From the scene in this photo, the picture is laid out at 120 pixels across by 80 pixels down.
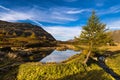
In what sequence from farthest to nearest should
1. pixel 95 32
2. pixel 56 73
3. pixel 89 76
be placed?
pixel 95 32 → pixel 89 76 → pixel 56 73

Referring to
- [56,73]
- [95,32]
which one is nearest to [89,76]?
[56,73]

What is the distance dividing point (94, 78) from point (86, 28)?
73.8 ft

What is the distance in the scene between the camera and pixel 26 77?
26.6m

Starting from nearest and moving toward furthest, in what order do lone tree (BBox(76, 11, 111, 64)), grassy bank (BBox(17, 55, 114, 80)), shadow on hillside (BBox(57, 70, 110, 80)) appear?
grassy bank (BBox(17, 55, 114, 80))
shadow on hillside (BBox(57, 70, 110, 80))
lone tree (BBox(76, 11, 111, 64))

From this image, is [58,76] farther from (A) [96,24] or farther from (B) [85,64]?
(A) [96,24]

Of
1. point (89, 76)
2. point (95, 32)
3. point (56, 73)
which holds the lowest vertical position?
point (89, 76)

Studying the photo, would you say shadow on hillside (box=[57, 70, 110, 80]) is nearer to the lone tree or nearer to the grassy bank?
the grassy bank

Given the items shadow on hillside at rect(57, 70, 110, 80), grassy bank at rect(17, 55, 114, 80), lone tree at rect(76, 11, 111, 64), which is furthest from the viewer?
lone tree at rect(76, 11, 111, 64)

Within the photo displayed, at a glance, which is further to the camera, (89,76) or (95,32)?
(95,32)

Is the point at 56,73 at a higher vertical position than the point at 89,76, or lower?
higher

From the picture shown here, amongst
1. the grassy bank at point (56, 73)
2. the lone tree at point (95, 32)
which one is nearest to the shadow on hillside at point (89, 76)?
the grassy bank at point (56, 73)

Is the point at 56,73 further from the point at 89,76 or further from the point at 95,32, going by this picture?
the point at 95,32

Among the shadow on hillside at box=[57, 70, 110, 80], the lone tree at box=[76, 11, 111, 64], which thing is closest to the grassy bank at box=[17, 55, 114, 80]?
the shadow on hillside at box=[57, 70, 110, 80]

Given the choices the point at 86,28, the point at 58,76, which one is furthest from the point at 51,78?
the point at 86,28
